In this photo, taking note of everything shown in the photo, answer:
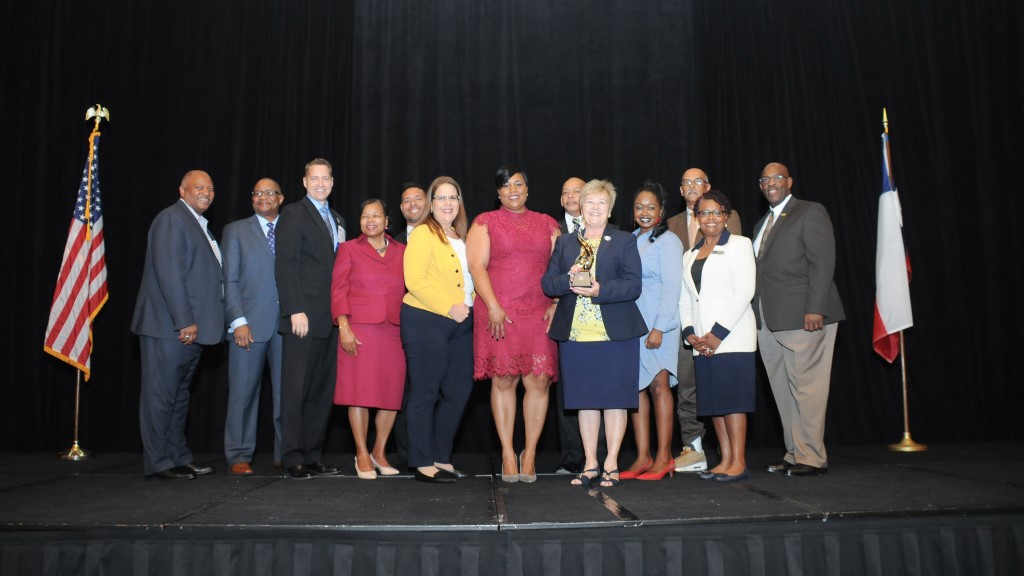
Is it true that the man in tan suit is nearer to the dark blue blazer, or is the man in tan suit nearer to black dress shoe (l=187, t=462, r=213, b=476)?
the dark blue blazer

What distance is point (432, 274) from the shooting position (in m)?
3.64

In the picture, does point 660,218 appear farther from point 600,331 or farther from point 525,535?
point 525,535

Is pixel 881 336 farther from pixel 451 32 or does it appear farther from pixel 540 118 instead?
pixel 451 32

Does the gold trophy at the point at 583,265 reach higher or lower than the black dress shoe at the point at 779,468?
higher

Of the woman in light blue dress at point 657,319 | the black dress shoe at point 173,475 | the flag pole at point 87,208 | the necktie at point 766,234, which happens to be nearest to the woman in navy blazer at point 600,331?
the woman in light blue dress at point 657,319

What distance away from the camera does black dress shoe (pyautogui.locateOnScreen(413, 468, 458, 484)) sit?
3693 millimetres

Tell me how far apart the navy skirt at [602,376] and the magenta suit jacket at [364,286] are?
1077mm

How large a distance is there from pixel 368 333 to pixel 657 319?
1.57 meters

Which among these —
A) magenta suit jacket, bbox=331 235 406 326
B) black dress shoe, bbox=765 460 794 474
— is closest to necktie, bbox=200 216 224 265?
magenta suit jacket, bbox=331 235 406 326

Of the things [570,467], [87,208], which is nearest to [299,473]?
[570,467]

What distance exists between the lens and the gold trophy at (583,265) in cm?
336

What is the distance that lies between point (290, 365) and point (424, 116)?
2794 mm

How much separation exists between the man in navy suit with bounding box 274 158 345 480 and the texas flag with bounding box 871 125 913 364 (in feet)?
13.2

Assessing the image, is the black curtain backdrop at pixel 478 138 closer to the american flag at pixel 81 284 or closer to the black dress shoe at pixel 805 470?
the american flag at pixel 81 284
